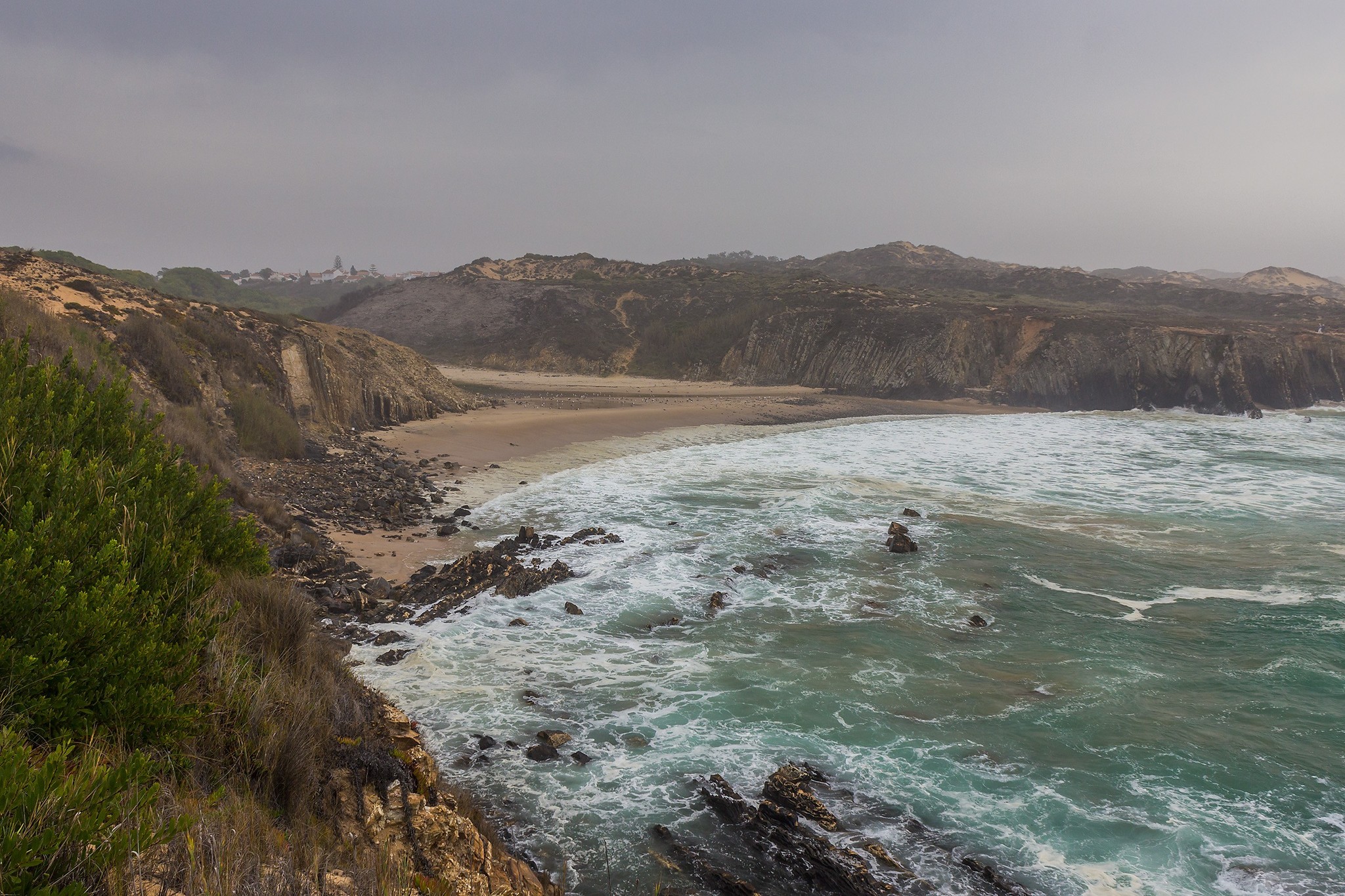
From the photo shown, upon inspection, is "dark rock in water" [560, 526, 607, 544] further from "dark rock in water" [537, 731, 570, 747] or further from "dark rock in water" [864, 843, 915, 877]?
"dark rock in water" [864, 843, 915, 877]

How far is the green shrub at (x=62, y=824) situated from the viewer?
7.91 feet

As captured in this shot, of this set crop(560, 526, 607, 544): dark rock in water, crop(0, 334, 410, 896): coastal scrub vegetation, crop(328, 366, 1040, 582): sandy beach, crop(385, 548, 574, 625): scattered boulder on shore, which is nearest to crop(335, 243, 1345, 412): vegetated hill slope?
crop(328, 366, 1040, 582): sandy beach

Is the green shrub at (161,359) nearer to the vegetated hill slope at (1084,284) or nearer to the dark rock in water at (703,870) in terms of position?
the dark rock in water at (703,870)

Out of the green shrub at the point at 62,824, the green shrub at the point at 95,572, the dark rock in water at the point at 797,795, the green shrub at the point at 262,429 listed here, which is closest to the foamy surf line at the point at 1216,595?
the dark rock in water at the point at 797,795

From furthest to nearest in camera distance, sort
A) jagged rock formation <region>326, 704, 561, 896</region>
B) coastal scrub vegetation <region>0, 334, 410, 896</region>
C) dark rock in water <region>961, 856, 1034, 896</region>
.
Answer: dark rock in water <region>961, 856, 1034, 896</region>, jagged rock formation <region>326, 704, 561, 896</region>, coastal scrub vegetation <region>0, 334, 410, 896</region>

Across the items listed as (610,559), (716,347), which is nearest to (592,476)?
(610,559)

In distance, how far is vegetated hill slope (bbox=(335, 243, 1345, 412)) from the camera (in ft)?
147

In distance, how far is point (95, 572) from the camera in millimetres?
4242

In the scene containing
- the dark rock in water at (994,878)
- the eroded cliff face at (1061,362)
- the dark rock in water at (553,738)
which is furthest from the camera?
the eroded cliff face at (1061,362)

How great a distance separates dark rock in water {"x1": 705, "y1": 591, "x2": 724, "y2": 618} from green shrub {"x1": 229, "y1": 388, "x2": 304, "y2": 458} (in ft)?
39.2

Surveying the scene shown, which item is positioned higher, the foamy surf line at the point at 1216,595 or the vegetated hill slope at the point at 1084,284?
the vegetated hill slope at the point at 1084,284

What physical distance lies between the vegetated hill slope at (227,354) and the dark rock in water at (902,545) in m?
14.9

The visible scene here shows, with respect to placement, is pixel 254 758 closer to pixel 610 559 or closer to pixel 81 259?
pixel 610 559

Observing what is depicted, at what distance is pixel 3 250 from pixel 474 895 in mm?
25675
